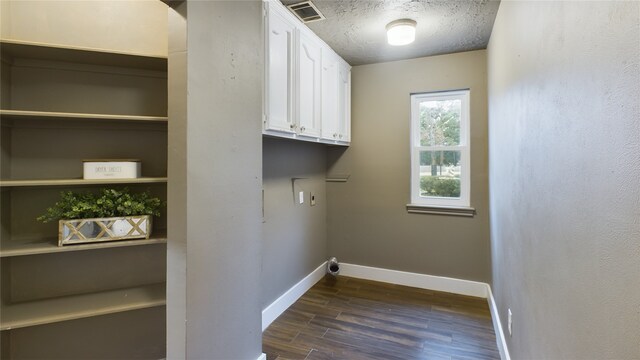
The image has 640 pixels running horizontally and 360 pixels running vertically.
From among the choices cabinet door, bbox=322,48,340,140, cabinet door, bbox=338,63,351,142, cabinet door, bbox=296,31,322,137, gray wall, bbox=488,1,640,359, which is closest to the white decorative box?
cabinet door, bbox=296,31,322,137

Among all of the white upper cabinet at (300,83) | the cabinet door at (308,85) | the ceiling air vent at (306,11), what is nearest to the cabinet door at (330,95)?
the white upper cabinet at (300,83)

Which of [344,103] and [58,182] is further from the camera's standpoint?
[344,103]

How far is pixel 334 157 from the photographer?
145 inches

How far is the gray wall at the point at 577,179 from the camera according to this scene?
0.64 m

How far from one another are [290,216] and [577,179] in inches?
93.1

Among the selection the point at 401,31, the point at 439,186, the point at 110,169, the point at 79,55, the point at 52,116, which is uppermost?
the point at 401,31

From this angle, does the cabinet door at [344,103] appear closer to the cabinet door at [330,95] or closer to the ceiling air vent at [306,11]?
the cabinet door at [330,95]

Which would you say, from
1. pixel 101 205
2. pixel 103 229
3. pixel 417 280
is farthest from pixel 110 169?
pixel 417 280

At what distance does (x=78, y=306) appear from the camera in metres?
1.56

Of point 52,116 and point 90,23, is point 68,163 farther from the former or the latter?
point 90,23

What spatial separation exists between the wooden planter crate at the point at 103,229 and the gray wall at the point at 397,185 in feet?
7.76

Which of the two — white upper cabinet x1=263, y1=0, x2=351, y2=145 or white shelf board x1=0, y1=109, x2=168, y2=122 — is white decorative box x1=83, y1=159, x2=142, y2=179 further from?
white upper cabinet x1=263, y1=0, x2=351, y2=145

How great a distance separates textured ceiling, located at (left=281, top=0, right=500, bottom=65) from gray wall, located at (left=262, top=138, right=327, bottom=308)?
3.55 ft

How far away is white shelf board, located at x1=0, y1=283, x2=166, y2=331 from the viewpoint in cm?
142
